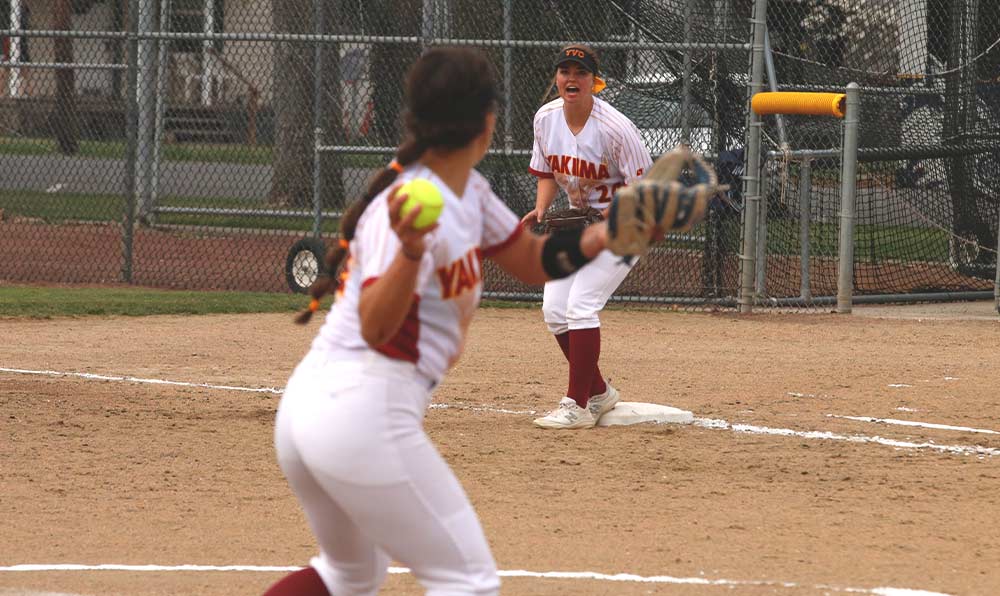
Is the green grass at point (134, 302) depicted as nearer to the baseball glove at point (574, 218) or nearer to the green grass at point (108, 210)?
the green grass at point (108, 210)

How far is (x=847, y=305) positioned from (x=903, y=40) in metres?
3.77

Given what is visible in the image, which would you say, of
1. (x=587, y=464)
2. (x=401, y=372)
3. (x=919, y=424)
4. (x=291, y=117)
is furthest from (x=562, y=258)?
(x=291, y=117)

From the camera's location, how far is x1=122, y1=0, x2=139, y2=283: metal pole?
12.5 meters

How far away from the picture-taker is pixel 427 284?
291 centimetres

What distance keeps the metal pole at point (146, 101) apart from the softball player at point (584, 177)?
7.17m

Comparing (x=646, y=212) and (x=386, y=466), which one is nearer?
(x=386, y=466)

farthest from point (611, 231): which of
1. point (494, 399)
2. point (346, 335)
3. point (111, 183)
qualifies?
point (111, 183)

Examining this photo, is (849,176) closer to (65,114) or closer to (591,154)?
(591,154)

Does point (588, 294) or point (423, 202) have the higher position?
point (423, 202)

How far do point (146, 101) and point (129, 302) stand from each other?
3.45 meters

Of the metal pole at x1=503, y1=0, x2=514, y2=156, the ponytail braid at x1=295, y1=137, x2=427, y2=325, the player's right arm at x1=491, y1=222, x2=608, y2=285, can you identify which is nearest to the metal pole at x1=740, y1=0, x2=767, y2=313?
the metal pole at x1=503, y1=0, x2=514, y2=156

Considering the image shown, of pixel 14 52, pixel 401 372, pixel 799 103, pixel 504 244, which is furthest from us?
pixel 14 52

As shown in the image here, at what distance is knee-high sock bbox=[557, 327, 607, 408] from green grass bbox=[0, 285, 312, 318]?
4922 millimetres

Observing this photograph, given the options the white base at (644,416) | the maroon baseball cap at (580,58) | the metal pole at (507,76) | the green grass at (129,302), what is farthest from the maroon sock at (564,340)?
the metal pole at (507,76)
